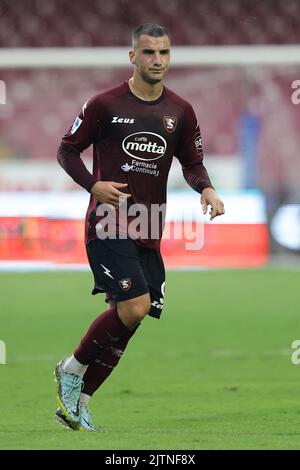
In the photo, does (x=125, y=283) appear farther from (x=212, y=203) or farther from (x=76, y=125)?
(x=76, y=125)

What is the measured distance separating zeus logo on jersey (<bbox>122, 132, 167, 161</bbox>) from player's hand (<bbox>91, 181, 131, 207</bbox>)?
0.23 meters

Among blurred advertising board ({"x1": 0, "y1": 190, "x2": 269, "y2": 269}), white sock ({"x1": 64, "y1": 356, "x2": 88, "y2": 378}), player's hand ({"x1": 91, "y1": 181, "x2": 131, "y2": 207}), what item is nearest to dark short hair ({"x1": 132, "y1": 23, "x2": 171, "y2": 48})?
player's hand ({"x1": 91, "y1": 181, "x2": 131, "y2": 207})

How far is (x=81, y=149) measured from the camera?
21.5 feet

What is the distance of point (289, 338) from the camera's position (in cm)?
1086

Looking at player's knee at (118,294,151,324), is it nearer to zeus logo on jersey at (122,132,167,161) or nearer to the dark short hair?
zeus logo on jersey at (122,132,167,161)

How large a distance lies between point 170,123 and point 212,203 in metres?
0.52

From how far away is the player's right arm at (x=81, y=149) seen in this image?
6.25 meters

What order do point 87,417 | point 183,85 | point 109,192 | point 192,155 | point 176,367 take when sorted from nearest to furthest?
point 109,192 < point 87,417 < point 192,155 < point 176,367 < point 183,85

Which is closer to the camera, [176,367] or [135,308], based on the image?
[135,308]

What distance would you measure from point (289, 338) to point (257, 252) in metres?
6.92

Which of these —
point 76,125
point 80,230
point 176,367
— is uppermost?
point 76,125

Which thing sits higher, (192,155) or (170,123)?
(170,123)

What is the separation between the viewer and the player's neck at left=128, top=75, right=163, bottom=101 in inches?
257

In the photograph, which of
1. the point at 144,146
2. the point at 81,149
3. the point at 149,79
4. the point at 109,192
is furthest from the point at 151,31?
the point at 109,192
